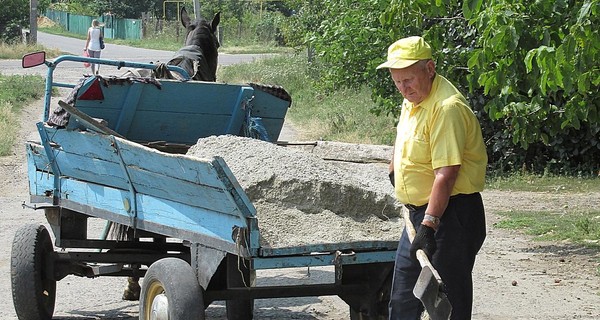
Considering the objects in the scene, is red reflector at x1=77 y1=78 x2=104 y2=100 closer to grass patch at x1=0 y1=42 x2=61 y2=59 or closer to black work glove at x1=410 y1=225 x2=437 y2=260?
black work glove at x1=410 y1=225 x2=437 y2=260

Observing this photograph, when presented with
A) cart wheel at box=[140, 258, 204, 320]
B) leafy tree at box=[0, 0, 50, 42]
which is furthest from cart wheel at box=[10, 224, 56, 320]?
leafy tree at box=[0, 0, 50, 42]

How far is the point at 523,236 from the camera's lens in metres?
10.7

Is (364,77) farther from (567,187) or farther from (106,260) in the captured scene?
(106,260)

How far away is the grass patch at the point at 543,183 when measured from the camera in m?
13.5

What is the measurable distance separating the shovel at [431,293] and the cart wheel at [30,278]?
3.08 metres

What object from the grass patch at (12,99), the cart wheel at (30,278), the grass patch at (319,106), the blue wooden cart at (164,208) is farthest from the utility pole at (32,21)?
the cart wheel at (30,278)

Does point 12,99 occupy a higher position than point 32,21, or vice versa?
point 12,99

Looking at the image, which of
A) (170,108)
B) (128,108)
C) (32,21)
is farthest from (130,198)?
(32,21)

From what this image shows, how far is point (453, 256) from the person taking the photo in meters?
4.99

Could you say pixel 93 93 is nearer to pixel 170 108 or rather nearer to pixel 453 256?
pixel 170 108

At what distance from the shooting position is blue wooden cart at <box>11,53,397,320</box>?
542cm

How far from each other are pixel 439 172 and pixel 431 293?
552 millimetres

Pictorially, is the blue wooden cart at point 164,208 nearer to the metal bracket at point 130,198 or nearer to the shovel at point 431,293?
the metal bracket at point 130,198

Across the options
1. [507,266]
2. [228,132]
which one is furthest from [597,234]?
[228,132]
